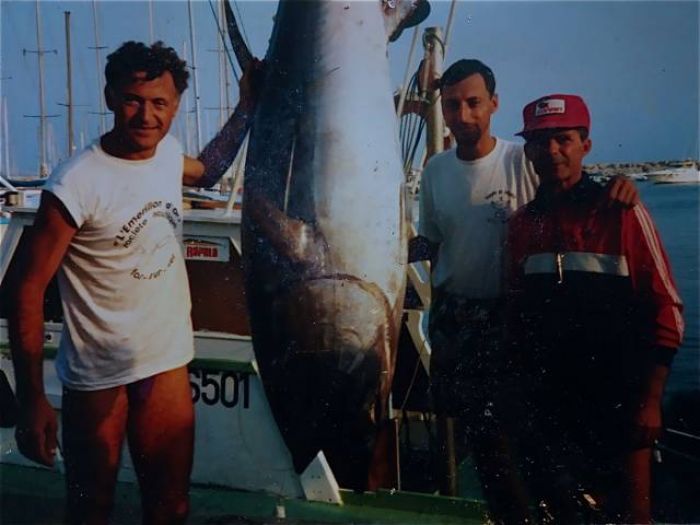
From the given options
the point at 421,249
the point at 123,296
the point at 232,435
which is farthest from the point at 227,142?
the point at 232,435

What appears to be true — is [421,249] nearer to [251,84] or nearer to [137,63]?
[251,84]

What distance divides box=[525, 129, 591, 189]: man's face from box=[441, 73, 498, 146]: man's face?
15 cm

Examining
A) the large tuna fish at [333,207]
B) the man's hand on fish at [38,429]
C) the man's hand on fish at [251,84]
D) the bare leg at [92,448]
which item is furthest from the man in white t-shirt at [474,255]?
the man's hand on fish at [38,429]

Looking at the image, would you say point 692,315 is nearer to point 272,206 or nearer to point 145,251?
point 272,206

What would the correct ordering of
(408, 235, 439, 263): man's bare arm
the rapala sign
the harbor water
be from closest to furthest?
the harbor water < (408, 235, 439, 263): man's bare arm < the rapala sign

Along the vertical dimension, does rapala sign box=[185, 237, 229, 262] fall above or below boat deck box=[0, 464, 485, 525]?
above

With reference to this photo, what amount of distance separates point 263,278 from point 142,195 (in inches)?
18.8

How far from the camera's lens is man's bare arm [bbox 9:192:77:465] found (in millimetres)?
2367

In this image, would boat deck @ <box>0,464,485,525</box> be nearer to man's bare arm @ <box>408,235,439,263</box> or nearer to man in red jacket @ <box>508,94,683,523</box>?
man in red jacket @ <box>508,94,683,523</box>

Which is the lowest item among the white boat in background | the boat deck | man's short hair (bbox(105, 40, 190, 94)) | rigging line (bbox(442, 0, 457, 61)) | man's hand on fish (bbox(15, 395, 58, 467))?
the boat deck

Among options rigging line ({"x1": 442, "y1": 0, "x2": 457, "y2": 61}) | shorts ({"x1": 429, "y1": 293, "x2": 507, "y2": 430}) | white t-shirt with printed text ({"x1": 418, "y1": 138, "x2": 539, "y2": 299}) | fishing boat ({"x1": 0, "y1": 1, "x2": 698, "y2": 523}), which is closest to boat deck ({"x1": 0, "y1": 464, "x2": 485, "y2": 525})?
fishing boat ({"x1": 0, "y1": 1, "x2": 698, "y2": 523})

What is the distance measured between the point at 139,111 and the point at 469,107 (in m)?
1.05

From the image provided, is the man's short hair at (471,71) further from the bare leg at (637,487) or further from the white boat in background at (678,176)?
the bare leg at (637,487)

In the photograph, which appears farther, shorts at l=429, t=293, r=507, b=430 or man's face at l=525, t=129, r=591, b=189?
shorts at l=429, t=293, r=507, b=430
